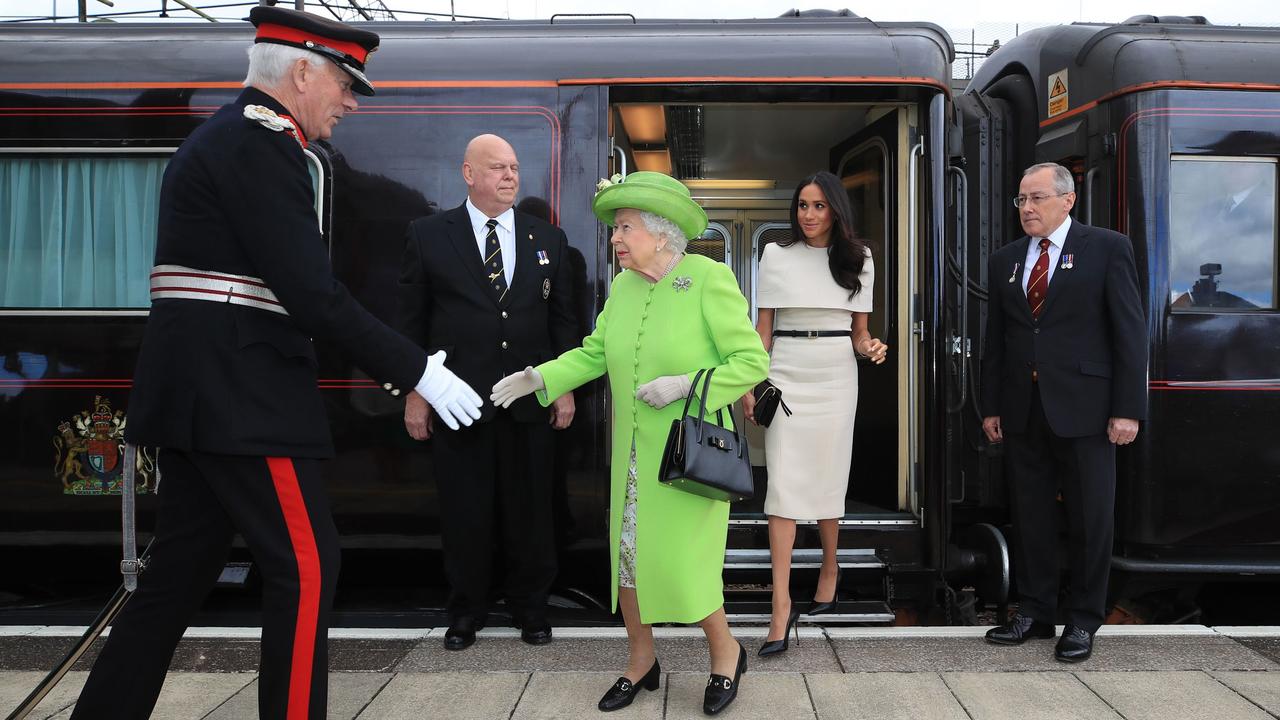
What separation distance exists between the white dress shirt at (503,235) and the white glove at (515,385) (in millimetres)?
1004

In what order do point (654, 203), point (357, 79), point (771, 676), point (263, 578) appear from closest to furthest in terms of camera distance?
1. point (263, 578)
2. point (357, 79)
3. point (654, 203)
4. point (771, 676)

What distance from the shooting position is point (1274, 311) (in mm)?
4656

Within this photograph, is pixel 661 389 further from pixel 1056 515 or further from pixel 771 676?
pixel 1056 515

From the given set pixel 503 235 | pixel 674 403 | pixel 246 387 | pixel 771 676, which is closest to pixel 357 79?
pixel 246 387

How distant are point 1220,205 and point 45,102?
17.8ft

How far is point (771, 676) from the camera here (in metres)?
3.57


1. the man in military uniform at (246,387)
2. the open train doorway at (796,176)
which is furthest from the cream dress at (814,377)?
the man in military uniform at (246,387)

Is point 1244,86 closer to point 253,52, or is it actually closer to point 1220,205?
point 1220,205

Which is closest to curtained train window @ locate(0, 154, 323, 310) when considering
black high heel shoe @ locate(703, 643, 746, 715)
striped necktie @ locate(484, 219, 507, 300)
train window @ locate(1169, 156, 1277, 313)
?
striped necktie @ locate(484, 219, 507, 300)

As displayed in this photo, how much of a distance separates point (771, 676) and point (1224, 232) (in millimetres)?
3036

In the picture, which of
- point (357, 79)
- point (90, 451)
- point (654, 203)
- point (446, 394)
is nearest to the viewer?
point (446, 394)

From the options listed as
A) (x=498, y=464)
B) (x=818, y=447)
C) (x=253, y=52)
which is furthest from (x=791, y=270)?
(x=253, y=52)

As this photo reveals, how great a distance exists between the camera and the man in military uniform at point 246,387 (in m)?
2.41

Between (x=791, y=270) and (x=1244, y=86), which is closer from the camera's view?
(x=791, y=270)
